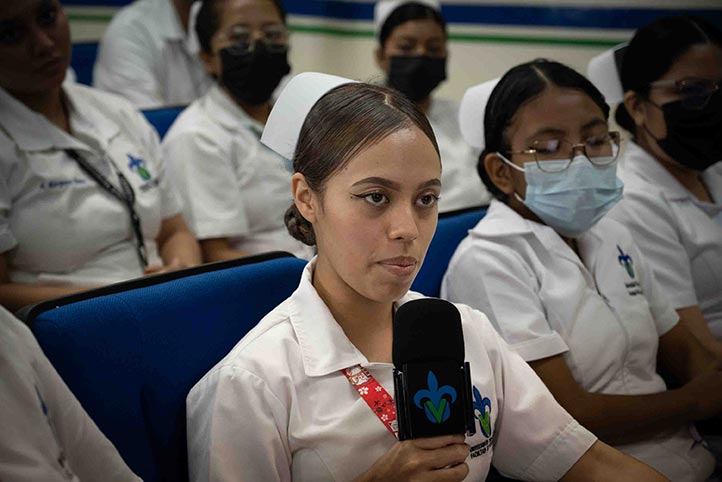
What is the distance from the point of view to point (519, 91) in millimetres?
1847

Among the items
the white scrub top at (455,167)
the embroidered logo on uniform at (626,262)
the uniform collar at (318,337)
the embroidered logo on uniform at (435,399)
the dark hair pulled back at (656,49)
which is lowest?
the white scrub top at (455,167)

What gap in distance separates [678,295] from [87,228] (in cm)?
145

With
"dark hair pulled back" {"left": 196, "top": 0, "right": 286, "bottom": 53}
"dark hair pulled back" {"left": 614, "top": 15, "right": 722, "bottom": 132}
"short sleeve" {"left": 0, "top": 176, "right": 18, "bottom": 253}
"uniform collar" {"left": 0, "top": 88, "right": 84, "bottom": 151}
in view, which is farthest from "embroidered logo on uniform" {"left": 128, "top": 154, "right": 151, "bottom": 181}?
"dark hair pulled back" {"left": 614, "top": 15, "right": 722, "bottom": 132}

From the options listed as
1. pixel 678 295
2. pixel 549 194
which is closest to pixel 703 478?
pixel 678 295

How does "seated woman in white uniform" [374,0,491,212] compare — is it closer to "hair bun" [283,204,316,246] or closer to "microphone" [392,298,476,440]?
"hair bun" [283,204,316,246]

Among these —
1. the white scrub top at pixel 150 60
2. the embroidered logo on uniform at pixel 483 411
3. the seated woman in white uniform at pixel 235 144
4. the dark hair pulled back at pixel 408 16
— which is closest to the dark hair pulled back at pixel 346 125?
the embroidered logo on uniform at pixel 483 411

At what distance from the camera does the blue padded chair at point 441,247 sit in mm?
Result: 1873

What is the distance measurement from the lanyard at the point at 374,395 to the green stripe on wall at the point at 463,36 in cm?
273

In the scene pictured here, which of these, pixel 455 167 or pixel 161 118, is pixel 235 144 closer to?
pixel 161 118

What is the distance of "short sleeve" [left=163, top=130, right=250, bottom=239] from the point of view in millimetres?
2570


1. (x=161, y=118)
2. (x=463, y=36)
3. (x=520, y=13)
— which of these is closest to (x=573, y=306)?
(x=161, y=118)

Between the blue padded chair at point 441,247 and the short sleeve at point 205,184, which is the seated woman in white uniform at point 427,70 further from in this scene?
the blue padded chair at point 441,247

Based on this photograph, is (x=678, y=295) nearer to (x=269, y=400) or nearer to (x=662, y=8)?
(x=269, y=400)

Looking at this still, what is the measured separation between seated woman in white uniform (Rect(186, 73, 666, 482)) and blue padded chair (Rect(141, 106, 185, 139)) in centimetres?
165
